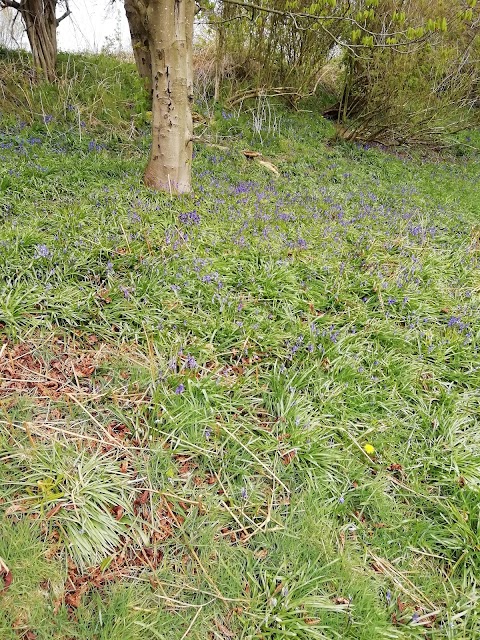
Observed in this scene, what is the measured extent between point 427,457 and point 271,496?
932 millimetres

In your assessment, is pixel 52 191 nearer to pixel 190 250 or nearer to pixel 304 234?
pixel 190 250

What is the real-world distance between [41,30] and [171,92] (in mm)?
5965

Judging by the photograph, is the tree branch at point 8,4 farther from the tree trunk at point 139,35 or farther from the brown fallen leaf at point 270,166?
the brown fallen leaf at point 270,166

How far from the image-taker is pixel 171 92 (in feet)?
15.2

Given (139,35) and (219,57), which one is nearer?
(139,35)

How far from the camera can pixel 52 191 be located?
446cm

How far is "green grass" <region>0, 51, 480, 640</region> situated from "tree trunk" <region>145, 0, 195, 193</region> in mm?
462

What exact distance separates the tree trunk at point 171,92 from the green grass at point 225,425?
46 cm

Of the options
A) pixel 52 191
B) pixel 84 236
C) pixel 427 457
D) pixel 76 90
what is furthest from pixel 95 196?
pixel 76 90

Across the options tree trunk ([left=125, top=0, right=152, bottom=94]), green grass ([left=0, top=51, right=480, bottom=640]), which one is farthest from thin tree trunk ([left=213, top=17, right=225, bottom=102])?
green grass ([left=0, top=51, right=480, bottom=640])

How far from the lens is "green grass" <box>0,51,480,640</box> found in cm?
171

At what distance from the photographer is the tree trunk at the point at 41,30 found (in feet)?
27.1

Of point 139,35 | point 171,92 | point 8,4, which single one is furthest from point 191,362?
point 8,4

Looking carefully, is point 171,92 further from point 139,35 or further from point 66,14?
point 66,14
